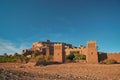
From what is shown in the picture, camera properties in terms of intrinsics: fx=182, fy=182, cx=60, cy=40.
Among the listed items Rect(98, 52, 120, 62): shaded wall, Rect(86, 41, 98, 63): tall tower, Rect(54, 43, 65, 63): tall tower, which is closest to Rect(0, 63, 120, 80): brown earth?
Rect(86, 41, 98, 63): tall tower

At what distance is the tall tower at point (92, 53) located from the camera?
1380 inches

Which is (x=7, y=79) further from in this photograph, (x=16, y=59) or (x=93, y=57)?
(x=16, y=59)

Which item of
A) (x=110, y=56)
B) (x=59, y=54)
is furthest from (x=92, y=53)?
(x=59, y=54)

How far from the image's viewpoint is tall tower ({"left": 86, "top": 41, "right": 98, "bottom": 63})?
35.1 metres

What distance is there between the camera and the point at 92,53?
35.4 meters

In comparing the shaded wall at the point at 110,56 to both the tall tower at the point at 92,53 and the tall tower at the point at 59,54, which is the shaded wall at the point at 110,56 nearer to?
the tall tower at the point at 92,53

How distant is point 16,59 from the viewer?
38.8 m

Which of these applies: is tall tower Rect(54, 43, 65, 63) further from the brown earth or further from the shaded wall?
the brown earth

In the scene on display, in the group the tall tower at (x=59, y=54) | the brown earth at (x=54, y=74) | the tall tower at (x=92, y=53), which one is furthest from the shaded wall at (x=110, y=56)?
the brown earth at (x=54, y=74)

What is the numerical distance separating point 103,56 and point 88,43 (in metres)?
4.72

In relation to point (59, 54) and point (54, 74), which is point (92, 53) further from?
point (54, 74)

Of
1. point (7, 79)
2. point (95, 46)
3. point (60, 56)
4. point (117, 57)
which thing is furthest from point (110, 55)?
point (7, 79)

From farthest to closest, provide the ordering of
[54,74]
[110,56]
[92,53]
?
1. [110,56]
2. [92,53]
3. [54,74]

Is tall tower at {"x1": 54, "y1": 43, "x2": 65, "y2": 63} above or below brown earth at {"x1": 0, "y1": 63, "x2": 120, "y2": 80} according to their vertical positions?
above
